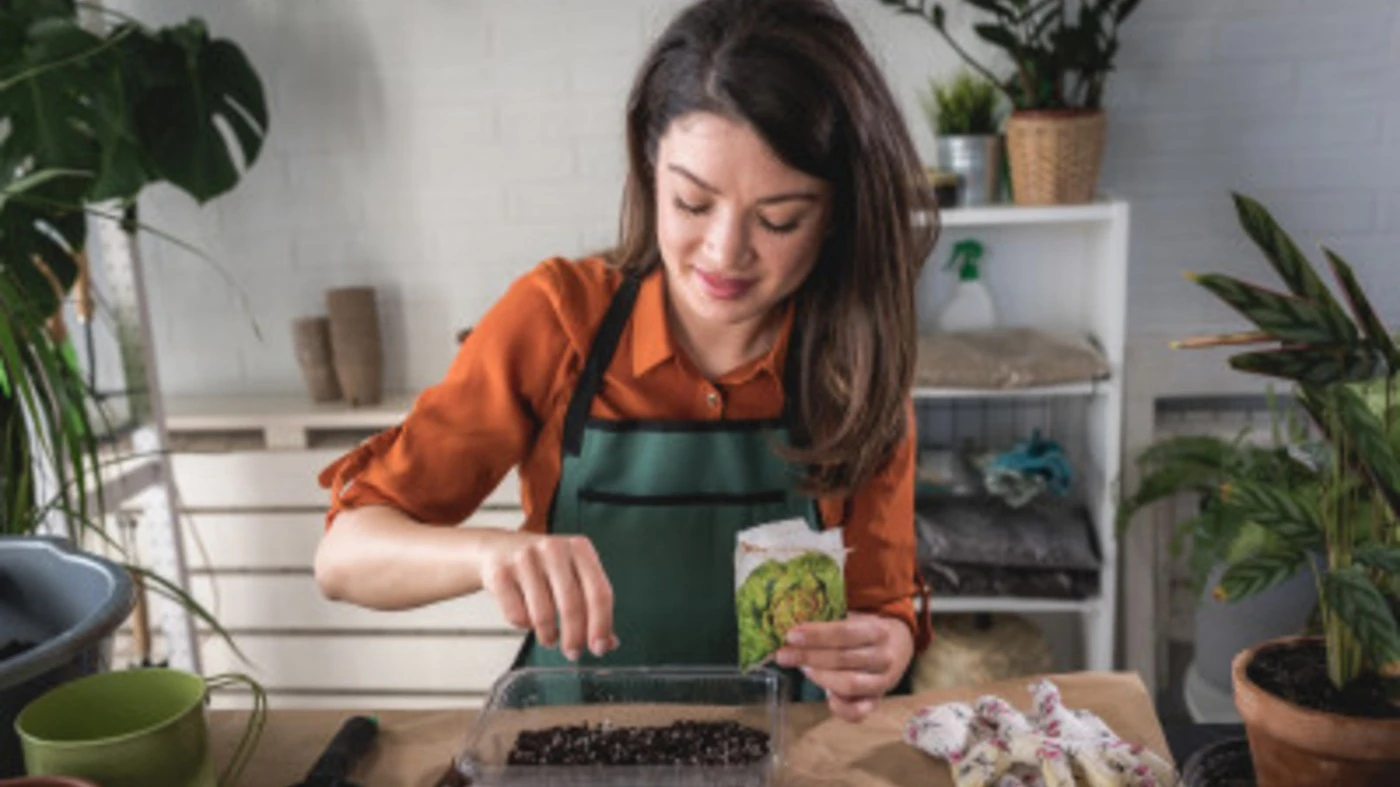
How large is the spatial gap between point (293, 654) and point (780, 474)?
6.65ft

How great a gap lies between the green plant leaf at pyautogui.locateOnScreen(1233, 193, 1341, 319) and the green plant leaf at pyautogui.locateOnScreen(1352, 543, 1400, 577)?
0.21 m

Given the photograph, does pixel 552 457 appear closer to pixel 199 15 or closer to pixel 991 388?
pixel 991 388

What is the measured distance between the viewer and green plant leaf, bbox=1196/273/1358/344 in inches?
39.3

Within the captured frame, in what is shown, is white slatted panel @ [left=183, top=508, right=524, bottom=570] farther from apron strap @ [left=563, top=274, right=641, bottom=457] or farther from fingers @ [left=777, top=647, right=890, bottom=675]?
fingers @ [left=777, top=647, right=890, bottom=675]

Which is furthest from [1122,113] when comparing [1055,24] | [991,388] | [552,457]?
[552,457]

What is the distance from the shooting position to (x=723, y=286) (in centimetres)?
128

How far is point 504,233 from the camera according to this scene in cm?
304

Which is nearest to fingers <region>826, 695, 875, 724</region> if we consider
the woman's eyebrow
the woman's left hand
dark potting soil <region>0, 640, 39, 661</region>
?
the woman's left hand

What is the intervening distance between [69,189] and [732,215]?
1760 mm

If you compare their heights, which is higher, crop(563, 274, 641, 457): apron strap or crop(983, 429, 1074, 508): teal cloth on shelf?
crop(563, 274, 641, 457): apron strap

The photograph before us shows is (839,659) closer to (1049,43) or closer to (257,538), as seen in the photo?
(1049,43)

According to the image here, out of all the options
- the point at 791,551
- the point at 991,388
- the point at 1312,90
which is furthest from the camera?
the point at 1312,90

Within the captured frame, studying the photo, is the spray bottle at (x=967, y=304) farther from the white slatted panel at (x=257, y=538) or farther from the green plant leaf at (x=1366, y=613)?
the green plant leaf at (x=1366, y=613)

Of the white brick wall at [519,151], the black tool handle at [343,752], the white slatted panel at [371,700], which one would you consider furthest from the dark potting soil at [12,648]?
the white brick wall at [519,151]
